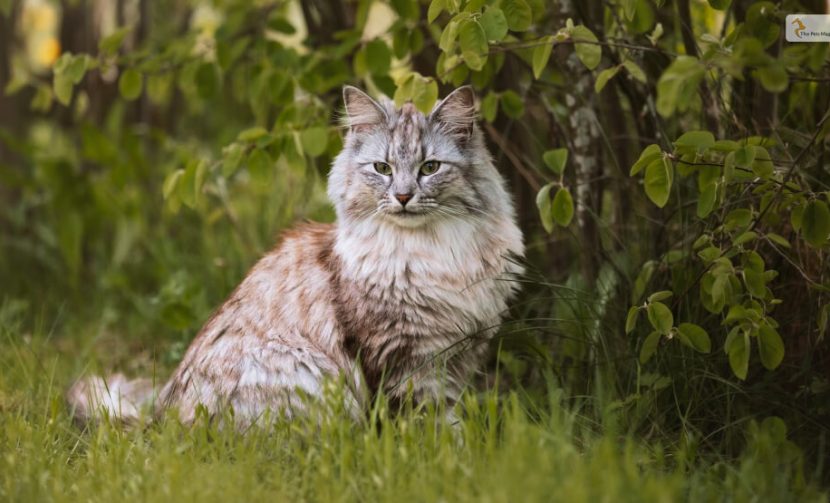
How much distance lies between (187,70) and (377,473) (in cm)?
223

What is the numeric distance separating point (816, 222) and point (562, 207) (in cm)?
78

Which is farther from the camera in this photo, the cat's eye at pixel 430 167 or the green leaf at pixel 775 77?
the cat's eye at pixel 430 167

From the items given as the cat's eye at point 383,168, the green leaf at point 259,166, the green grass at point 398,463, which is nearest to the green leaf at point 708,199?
the green grass at point 398,463

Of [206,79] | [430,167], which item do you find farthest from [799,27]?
[206,79]

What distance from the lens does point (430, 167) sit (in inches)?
132

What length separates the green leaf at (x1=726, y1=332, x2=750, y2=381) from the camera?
2.58 metres

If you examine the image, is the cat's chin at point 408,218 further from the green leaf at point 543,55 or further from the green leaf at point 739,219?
the green leaf at point 739,219

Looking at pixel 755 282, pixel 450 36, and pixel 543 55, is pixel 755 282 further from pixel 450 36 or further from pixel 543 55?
pixel 450 36

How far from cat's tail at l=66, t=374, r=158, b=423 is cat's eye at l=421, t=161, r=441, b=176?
4.15 ft

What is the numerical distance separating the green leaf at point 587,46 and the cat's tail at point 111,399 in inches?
73.4

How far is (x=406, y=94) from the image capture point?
104 inches

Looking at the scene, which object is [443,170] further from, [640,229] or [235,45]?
[235,45]

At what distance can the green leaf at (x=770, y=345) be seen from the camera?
2.59 metres

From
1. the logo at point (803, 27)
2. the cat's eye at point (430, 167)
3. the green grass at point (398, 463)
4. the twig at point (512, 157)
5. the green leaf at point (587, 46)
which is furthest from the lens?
the twig at point (512, 157)
